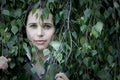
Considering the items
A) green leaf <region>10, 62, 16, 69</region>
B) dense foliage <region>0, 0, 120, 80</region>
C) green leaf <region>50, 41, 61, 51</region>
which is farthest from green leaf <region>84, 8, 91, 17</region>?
green leaf <region>10, 62, 16, 69</region>

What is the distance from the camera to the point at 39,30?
1.53m

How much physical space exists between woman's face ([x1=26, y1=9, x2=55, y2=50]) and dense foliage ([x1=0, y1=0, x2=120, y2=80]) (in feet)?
0.11

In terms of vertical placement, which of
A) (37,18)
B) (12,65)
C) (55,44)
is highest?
(37,18)

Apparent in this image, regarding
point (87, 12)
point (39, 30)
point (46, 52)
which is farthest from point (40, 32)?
point (87, 12)

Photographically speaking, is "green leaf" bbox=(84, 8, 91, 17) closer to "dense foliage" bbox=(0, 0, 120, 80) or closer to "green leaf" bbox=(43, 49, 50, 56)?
"dense foliage" bbox=(0, 0, 120, 80)

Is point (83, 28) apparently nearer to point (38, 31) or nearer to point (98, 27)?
point (98, 27)

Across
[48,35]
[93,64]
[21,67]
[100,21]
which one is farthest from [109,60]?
[21,67]

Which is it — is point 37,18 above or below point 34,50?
above

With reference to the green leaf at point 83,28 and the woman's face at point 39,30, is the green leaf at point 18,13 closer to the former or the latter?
the woman's face at point 39,30

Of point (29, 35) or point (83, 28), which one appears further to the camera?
point (29, 35)

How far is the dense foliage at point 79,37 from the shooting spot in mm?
1484

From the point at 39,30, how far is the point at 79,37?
19cm

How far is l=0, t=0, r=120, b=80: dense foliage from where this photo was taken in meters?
1.48

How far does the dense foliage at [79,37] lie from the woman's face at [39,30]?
0.03 m
